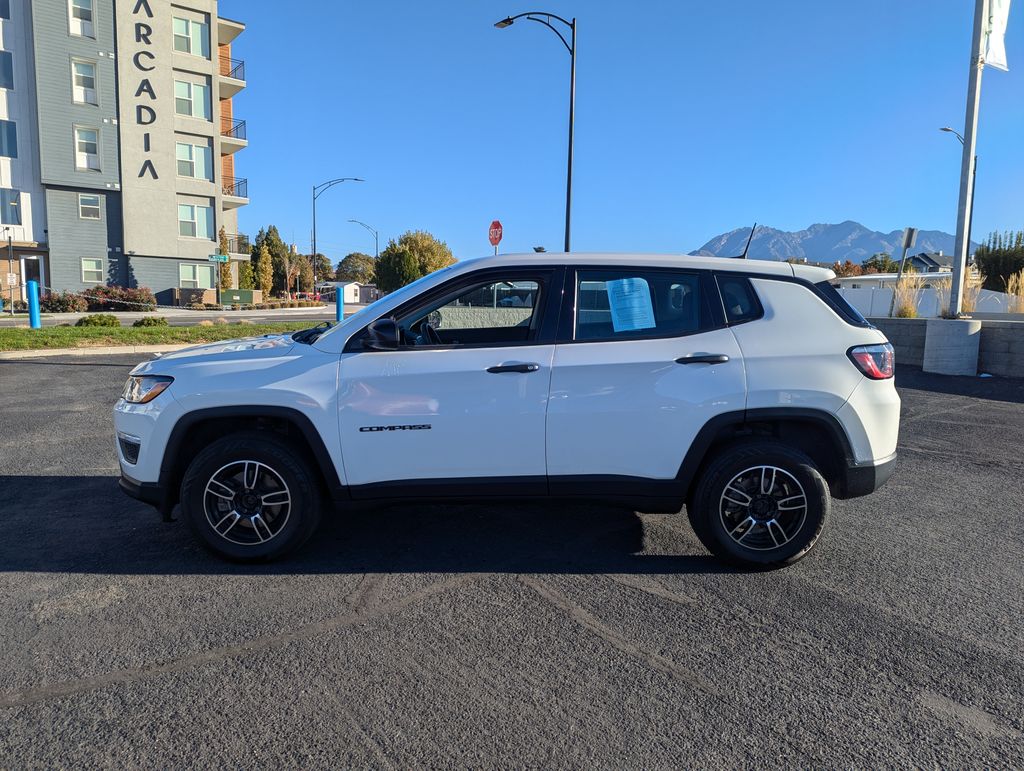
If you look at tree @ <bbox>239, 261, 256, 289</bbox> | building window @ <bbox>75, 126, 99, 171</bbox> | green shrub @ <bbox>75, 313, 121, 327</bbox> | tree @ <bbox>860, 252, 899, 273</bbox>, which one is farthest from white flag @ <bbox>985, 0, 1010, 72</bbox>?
tree @ <bbox>860, 252, 899, 273</bbox>

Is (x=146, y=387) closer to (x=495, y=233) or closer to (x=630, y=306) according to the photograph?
(x=630, y=306)

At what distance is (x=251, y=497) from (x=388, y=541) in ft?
3.10

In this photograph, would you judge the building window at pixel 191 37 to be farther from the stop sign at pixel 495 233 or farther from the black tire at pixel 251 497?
the black tire at pixel 251 497

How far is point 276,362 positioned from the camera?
4.14m

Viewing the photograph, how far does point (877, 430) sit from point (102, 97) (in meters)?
45.0

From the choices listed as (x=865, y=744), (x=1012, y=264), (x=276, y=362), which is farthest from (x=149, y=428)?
(x=1012, y=264)

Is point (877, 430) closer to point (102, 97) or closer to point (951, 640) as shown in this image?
point (951, 640)

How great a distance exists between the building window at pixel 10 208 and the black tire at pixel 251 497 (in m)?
41.6

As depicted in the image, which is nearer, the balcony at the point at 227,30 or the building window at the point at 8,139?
the building window at the point at 8,139

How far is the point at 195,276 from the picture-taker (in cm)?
4291

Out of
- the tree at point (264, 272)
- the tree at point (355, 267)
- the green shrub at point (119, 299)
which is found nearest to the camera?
A: the green shrub at point (119, 299)

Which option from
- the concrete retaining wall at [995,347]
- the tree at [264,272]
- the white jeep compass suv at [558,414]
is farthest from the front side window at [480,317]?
the tree at [264,272]

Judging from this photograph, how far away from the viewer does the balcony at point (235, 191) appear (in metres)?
46.7

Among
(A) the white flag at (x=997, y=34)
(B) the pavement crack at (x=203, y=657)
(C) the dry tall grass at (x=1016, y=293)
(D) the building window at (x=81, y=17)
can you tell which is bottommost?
(B) the pavement crack at (x=203, y=657)
